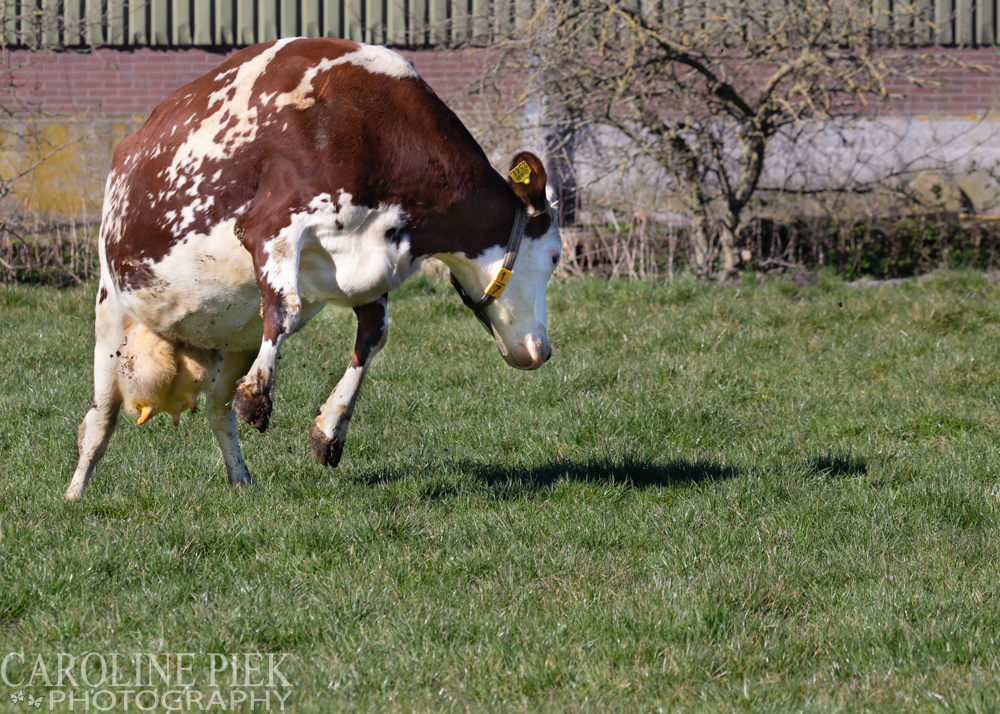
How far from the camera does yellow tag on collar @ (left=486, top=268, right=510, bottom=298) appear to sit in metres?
4.36

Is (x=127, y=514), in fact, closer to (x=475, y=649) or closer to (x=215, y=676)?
(x=215, y=676)

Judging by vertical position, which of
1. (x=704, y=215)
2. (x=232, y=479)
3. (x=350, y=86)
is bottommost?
(x=232, y=479)

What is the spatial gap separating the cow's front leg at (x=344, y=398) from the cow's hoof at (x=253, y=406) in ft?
2.32

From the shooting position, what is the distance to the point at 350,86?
4137 millimetres

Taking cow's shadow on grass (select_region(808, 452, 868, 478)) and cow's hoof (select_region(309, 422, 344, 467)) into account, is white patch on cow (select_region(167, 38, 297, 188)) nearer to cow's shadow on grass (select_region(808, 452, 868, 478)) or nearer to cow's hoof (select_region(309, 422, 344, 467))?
cow's hoof (select_region(309, 422, 344, 467))

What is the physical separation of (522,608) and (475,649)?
363 millimetres

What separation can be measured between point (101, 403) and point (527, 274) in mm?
2038

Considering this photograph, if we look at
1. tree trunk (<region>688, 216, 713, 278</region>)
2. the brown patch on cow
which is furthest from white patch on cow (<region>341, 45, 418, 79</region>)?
tree trunk (<region>688, 216, 713, 278</region>)

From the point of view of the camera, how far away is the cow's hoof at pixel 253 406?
12.5 ft

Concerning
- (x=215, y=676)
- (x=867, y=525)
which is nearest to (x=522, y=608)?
(x=215, y=676)

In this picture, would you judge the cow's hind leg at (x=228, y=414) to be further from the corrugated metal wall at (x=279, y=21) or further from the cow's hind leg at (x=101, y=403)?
the corrugated metal wall at (x=279, y=21)

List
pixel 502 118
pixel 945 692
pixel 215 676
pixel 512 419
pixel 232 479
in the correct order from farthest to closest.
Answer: pixel 502 118, pixel 512 419, pixel 232 479, pixel 215 676, pixel 945 692

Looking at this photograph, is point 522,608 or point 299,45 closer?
point 522,608

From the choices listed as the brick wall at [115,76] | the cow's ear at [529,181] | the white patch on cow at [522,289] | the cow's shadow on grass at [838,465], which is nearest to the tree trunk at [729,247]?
the brick wall at [115,76]
